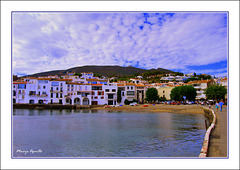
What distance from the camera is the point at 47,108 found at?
38562mm

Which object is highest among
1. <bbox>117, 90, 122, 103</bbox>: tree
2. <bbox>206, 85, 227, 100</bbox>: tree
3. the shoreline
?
<bbox>206, 85, 227, 100</bbox>: tree

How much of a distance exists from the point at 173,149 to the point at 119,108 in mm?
28499

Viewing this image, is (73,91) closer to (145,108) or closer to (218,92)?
(145,108)

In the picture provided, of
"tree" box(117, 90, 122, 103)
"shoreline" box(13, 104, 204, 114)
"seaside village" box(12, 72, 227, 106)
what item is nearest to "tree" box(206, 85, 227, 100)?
"shoreline" box(13, 104, 204, 114)

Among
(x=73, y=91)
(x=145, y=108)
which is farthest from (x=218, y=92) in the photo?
(x=73, y=91)

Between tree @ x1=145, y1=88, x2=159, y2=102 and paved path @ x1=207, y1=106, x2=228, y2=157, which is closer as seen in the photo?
paved path @ x1=207, y1=106, x2=228, y2=157

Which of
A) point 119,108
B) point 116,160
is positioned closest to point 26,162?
point 116,160

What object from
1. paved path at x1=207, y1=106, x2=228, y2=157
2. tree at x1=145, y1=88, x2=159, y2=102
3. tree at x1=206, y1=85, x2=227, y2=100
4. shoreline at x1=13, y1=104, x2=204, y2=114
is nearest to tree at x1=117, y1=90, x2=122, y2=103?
shoreline at x1=13, y1=104, x2=204, y2=114

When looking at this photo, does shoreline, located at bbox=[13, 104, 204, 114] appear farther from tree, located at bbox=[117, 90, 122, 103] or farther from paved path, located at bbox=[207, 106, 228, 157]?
paved path, located at bbox=[207, 106, 228, 157]

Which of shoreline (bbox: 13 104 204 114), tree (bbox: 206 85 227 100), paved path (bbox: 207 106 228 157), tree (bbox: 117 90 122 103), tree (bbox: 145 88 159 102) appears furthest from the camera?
tree (bbox: 145 88 159 102)

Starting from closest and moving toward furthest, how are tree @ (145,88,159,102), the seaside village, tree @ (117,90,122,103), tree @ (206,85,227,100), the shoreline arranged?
1. tree @ (206,85,227,100)
2. the shoreline
3. the seaside village
4. tree @ (117,90,122,103)
5. tree @ (145,88,159,102)

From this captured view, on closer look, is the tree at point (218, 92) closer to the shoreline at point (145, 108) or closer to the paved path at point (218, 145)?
the shoreline at point (145, 108)

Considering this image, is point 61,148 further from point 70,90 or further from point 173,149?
point 70,90

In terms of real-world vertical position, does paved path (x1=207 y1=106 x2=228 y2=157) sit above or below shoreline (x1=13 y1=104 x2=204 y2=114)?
above
